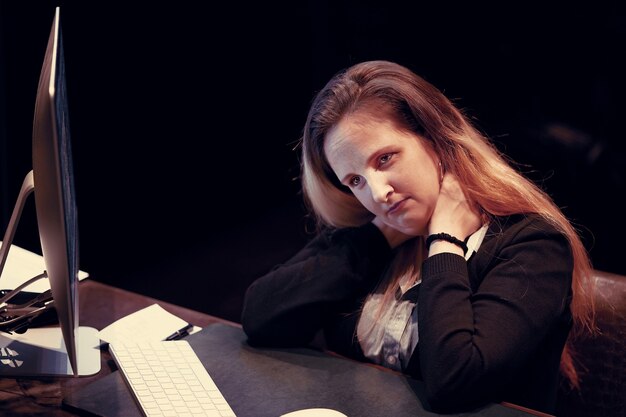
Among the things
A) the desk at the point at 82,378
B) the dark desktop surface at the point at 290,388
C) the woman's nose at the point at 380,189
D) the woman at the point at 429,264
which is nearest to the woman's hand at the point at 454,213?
the woman at the point at 429,264

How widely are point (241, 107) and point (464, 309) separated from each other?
6.25 feet

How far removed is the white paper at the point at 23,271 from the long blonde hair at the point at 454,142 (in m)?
0.68

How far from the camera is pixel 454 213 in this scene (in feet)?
4.42

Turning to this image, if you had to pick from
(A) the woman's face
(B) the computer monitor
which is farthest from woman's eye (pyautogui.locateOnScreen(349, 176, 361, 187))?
(B) the computer monitor

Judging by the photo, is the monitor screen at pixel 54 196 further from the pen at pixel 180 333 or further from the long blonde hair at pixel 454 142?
the long blonde hair at pixel 454 142

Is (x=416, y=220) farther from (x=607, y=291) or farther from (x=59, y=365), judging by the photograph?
(x=59, y=365)

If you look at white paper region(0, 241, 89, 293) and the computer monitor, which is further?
white paper region(0, 241, 89, 293)

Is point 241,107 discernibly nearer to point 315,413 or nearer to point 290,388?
point 290,388

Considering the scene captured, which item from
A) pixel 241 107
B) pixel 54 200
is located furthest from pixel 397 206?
pixel 241 107

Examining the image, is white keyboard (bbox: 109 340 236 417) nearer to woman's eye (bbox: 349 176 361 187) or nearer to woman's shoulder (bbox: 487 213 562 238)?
woman's eye (bbox: 349 176 361 187)

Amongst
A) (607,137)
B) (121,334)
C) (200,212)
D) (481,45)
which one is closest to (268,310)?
(121,334)

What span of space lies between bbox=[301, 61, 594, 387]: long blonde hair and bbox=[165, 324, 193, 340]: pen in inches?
17.1

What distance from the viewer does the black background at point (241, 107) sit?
6.53 ft

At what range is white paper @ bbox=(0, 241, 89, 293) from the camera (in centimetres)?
153
